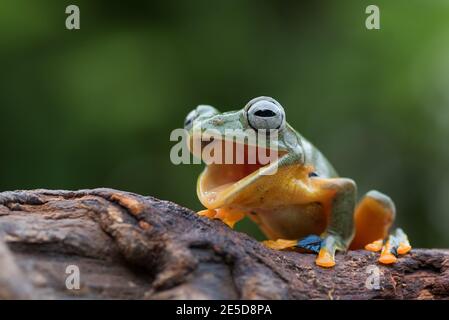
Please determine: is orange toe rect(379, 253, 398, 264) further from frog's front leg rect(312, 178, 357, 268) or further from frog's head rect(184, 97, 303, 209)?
frog's head rect(184, 97, 303, 209)

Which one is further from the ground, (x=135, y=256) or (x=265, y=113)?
(x=265, y=113)

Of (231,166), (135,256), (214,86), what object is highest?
(214,86)

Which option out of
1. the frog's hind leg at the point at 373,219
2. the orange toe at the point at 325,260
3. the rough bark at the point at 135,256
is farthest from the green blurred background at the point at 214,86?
the rough bark at the point at 135,256

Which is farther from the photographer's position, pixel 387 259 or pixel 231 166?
pixel 231 166

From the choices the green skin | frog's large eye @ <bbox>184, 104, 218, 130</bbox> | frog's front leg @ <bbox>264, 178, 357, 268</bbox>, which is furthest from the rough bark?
frog's large eye @ <bbox>184, 104, 218, 130</bbox>

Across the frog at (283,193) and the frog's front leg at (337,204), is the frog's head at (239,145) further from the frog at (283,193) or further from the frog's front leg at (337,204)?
the frog's front leg at (337,204)

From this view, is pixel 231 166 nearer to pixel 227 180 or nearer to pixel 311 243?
pixel 227 180

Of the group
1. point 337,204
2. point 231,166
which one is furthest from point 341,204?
point 231,166
